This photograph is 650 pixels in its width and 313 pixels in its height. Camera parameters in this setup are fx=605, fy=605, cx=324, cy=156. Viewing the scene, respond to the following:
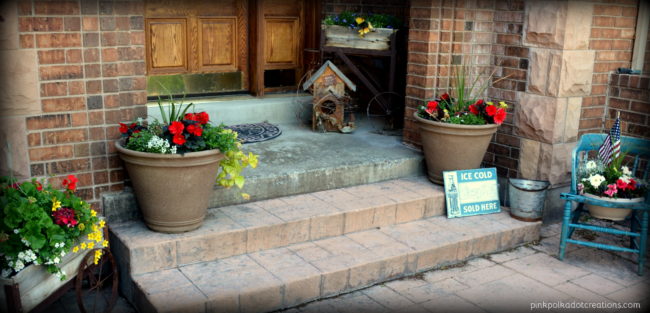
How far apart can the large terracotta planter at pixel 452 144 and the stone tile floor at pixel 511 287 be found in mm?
754

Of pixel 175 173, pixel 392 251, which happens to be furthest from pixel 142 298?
pixel 392 251

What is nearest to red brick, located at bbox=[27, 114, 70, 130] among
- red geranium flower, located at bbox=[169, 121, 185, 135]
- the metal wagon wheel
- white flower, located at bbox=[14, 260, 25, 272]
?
red geranium flower, located at bbox=[169, 121, 185, 135]

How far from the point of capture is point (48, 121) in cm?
348

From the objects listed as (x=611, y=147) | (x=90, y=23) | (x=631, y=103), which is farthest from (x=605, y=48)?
(x=90, y=23)

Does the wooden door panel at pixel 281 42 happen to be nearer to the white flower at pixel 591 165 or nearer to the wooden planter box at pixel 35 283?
the white flower at pixel 591 165

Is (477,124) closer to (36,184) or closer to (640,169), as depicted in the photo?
(640,169)

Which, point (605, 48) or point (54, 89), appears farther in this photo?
point (605, 48)

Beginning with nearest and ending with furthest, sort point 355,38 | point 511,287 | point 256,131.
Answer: point 511,287
point 256,131
point 355,38

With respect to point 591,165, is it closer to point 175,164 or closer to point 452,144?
point 452,144

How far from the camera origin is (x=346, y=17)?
571cm

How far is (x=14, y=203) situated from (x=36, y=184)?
26cm

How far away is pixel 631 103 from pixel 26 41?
439cm

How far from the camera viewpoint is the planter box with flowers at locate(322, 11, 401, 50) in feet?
18.4

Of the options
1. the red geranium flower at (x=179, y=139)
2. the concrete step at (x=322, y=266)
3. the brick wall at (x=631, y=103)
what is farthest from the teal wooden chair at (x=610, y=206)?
the red geranium flower at (x=179, y=139)
